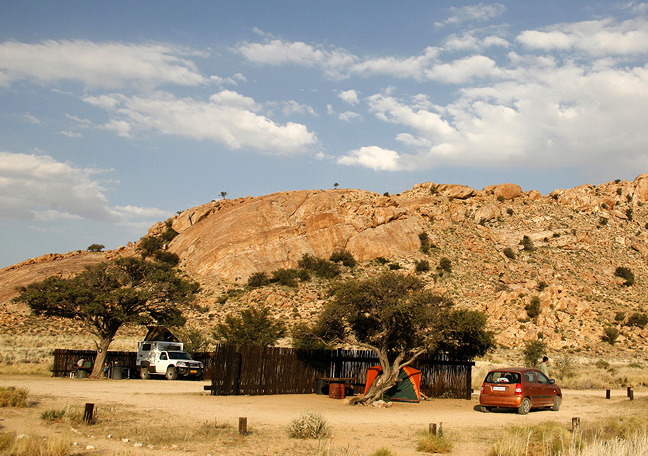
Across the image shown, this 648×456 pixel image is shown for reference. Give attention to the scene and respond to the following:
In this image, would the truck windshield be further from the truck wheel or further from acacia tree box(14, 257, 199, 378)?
acacia tree box(14, 257, 199, 378)

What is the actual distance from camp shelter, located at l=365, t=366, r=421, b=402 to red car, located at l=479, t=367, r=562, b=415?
3.25 meters

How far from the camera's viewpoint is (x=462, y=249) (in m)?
68.5

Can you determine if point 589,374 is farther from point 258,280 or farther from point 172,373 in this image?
point 258,280

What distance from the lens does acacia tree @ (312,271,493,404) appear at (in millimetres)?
18984

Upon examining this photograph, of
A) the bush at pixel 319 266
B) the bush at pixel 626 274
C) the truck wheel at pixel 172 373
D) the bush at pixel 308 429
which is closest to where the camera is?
the bush at pixel 308 429

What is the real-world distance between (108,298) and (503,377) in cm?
2093

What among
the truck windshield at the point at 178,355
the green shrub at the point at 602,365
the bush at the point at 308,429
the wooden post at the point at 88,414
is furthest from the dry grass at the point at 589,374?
A: the wooden post at the point at 88,414

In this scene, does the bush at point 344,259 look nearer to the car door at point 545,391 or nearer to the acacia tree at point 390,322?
the acacia tree at point 390,322

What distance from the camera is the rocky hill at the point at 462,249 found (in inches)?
1908

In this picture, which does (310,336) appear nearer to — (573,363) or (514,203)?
(573,363)

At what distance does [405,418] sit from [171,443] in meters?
7.94

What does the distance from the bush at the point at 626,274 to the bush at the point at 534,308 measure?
812 inches

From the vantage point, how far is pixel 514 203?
8219 centimetres

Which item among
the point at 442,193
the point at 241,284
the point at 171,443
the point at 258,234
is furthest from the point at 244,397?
the point at 442,193
